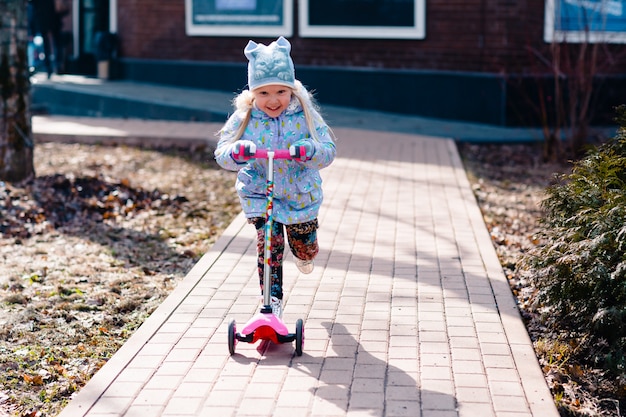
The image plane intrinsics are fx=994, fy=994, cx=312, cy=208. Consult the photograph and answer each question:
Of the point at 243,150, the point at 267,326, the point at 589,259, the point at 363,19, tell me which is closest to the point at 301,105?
the point at 243,150

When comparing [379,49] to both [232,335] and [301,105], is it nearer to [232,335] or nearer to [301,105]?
[301,105]

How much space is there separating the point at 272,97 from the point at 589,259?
179 centimetres

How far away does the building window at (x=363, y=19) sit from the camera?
1569cm

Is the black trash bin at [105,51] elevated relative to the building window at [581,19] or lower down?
lower down

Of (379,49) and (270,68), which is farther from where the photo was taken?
(379,49)

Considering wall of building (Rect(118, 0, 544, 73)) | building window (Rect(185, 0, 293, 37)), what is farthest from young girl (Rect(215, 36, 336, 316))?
building window (Rect(185, 0, 293, 37))

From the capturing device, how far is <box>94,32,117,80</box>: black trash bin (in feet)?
63.2

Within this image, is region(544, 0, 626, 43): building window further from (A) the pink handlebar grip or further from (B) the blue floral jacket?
(A) the pink handlebar grip

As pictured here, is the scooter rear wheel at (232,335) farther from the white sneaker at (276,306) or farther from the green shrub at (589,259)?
the green shrub at (589,259)

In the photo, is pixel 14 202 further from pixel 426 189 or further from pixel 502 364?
pixel 502 364

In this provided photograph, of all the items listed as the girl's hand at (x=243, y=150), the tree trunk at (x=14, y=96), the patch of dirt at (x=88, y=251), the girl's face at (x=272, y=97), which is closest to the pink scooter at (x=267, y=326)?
the girl's hand at (x=243, y=150)

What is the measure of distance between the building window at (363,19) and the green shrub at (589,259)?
10190 millimetres

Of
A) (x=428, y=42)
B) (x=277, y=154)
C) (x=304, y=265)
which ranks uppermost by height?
(x=428, y=42)

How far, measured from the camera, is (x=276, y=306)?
536 cm
